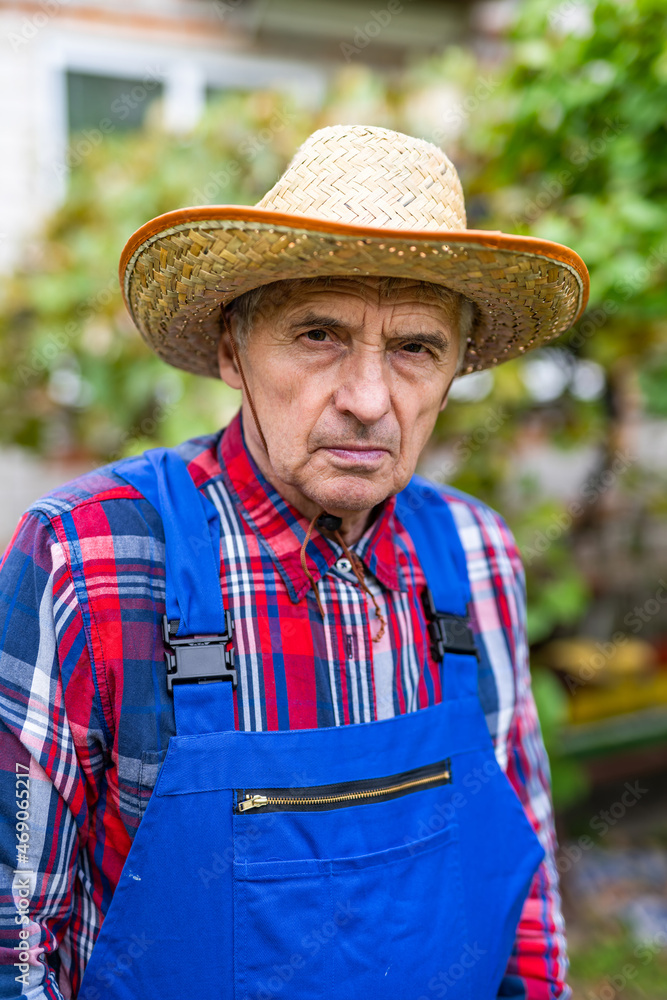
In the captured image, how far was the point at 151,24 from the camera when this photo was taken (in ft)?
17.0

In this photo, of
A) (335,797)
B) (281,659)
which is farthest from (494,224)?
(335,797)

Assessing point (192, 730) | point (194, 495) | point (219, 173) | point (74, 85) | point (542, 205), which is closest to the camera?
point (192, 730)

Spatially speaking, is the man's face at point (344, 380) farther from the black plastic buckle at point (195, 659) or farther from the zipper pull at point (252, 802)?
Answer: the zipper pull at point (252, 802)

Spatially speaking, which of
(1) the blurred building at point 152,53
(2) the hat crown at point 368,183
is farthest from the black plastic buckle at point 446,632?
(1) the blurred building at point 152,53

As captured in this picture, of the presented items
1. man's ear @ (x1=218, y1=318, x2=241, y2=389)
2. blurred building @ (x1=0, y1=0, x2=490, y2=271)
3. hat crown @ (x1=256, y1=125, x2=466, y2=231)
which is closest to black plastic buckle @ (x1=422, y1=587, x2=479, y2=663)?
man's ear @ (x1=218, y1=318, x2=241, y2=389)

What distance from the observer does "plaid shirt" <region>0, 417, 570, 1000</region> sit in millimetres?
1064

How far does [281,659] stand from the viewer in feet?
3.92

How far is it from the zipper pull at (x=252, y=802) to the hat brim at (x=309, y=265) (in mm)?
765

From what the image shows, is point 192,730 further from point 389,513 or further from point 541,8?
point 541,8

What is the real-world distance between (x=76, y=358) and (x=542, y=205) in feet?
6.43

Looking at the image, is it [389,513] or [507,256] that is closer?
[507,256]

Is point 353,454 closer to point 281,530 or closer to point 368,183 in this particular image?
point 281,530

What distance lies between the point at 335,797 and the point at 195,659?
30 cm

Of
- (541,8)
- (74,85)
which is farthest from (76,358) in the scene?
(74,85)
